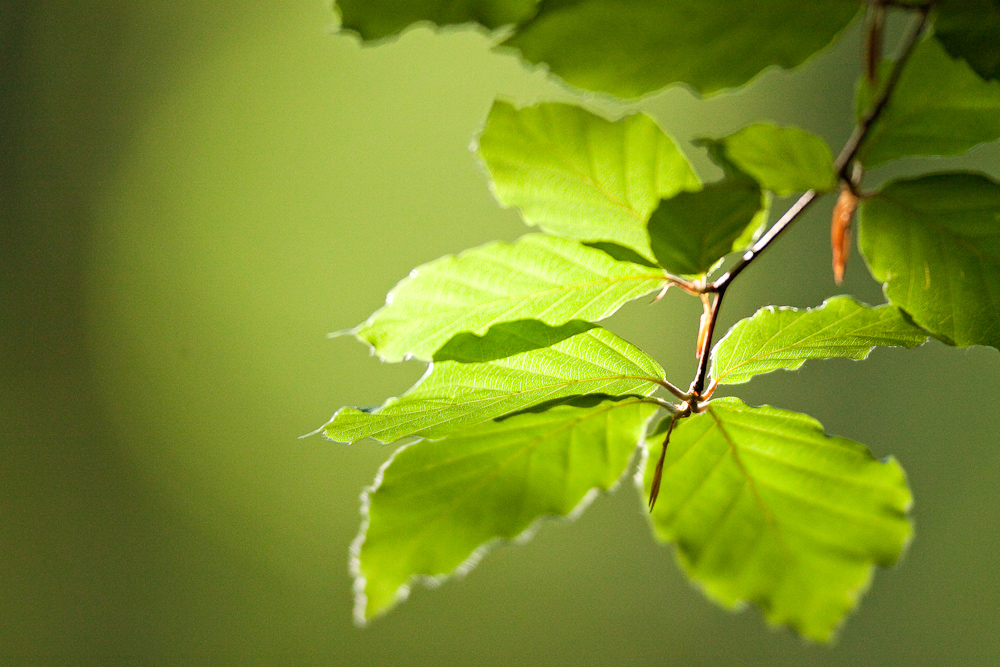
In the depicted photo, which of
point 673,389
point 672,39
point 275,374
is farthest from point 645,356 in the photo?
point 275,374

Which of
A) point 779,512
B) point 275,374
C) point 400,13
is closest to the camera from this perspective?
point 400,13

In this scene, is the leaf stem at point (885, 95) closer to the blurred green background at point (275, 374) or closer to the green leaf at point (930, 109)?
the green leaf at point (930, 109)

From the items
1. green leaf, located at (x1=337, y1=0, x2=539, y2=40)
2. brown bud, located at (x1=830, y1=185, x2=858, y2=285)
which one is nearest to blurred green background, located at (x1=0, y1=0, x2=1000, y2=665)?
brown bud, located at (x1=830, y1=185, x2=858, y2=285)

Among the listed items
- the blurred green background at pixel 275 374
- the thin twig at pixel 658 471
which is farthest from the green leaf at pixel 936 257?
the blurred green background at pixel 275 374

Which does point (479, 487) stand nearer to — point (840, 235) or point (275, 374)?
point (840, 235)

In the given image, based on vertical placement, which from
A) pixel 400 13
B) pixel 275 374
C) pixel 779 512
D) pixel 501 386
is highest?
pixel 400 13

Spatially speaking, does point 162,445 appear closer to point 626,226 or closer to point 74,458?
point 74,458
